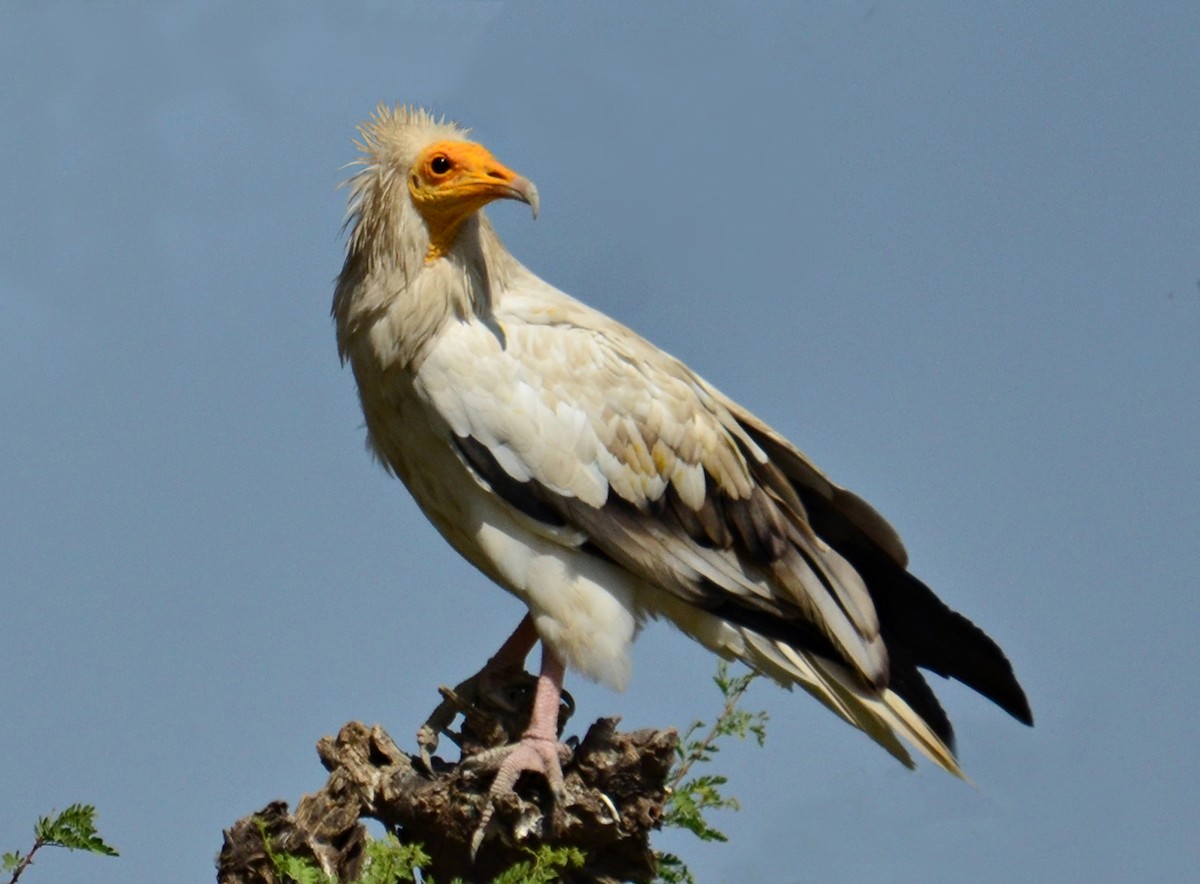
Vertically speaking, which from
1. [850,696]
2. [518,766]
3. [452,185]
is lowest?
[850,696]

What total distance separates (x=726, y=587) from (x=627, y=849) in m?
1.21

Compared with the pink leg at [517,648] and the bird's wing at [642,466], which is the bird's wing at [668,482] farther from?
the pink leg at [517,648]

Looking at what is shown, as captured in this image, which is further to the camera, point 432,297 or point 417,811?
point 432,297

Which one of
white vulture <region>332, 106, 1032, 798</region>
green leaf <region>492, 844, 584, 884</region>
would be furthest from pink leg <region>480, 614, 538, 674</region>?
green leaf <region>492, 844, 584, 884</region>

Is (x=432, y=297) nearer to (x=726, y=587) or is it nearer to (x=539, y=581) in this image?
(x=539, y=581)

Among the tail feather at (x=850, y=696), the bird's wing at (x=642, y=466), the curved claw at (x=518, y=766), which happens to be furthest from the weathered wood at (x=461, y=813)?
the tail feather at (x=850, y=696)

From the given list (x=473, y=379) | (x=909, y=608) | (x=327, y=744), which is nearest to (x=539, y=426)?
(x=473, y=379)

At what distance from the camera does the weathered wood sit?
19.5 feet

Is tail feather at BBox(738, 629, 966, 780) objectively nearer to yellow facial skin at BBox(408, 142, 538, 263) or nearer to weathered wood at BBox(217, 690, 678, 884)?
weathered wood at BBox(217, 690, 678, 884)

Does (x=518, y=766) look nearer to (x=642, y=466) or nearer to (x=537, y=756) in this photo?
(x=537, y=756)

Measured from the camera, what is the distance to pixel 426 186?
22.4 feet

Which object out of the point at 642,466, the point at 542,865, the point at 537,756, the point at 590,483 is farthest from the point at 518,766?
the point at 642,466

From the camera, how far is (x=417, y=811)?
6066 millimetres

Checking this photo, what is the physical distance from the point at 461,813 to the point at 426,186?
2.48 m
